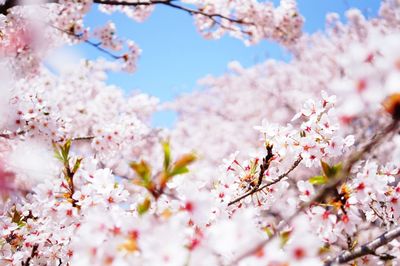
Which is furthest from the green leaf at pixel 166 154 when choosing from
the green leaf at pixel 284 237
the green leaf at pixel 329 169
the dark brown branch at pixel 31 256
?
the dark brown branch at pixel 31 256

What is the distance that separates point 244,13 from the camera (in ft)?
30.2

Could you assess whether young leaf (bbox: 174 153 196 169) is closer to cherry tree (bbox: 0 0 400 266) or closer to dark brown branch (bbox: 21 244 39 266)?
cherry tree (bbox: 0 0 400 266)

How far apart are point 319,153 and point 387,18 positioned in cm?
1706

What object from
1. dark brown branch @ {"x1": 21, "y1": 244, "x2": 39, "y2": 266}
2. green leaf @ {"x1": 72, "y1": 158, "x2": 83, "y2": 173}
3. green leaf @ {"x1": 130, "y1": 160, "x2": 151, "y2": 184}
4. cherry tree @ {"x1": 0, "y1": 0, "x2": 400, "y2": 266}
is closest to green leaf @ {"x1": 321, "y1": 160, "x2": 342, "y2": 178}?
cherry tree @ {"x1": 0, "y1": 0, "x2": 400, "y2": 266}

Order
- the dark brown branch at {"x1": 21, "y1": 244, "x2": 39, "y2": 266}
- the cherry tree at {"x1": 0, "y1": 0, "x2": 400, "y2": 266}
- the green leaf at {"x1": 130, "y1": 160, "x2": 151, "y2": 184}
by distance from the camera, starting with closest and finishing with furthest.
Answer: the cherry tree at {"x1": 0, "y1": 0, "x2": 400, "y2": 266} → the green leaf at {"x1": 130, "y1": 160, "x2": 151, "y2": 184} → the dark brown branch at {"x1": 21, "y1": 244, "x2": 39, "y2": 266}

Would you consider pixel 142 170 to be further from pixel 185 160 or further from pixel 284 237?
pixel 284 237

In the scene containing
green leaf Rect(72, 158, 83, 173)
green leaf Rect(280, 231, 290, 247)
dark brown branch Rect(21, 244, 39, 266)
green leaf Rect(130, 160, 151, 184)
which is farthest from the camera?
dark brown branch Rect(21, 244, 39, 266)

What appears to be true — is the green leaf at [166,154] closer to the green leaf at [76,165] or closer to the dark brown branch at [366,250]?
the dark brown branch at [366,250]

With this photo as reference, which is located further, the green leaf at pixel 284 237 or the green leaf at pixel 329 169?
the green leaf at pixel 329 169

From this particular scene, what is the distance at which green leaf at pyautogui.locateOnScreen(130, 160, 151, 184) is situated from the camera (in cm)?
143

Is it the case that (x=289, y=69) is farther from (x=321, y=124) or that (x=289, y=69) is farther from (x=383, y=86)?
(x=383, y=86)

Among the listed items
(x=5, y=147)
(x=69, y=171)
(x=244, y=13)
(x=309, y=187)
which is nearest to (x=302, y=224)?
(x=309, y=187)

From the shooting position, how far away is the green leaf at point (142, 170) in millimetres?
1435

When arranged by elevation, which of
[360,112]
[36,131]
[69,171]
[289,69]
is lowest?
[289,69]
